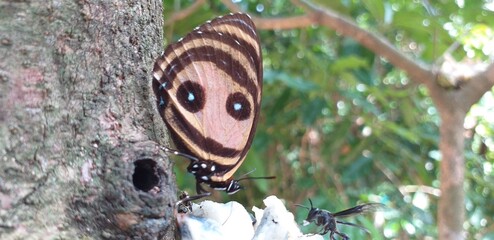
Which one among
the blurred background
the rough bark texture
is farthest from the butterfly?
the blurred background

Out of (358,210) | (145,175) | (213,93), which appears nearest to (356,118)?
(358,210)

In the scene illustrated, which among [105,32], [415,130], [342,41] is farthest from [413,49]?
[105,32]

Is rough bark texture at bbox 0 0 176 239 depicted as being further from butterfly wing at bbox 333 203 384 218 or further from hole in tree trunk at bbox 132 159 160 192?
butterfly wing at bbox 333 203 384 218

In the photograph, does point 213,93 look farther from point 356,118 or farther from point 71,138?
point 356,118

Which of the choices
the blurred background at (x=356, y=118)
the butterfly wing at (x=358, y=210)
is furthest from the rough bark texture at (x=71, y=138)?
the blurred background at (x=356, y=118)

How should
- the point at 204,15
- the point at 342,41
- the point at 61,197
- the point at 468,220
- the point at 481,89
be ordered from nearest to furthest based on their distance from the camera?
the point at 61,197
the point at 481,89
the point at 204,15
the point at 342,41
the point at 468,220

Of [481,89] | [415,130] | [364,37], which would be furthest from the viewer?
[415,130]

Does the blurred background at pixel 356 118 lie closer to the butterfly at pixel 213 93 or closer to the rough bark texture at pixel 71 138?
the butterfly at pixel 213 93

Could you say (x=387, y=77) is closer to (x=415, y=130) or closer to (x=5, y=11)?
(x=415, y=130)
